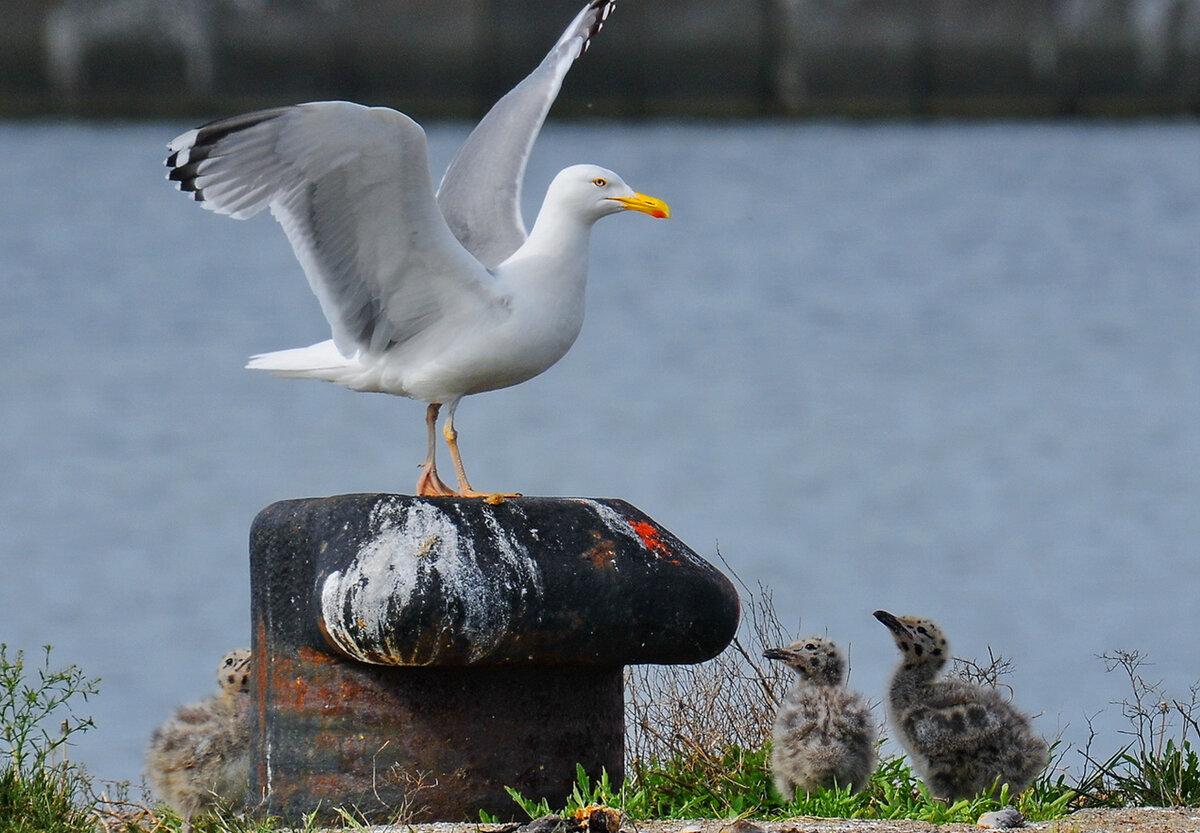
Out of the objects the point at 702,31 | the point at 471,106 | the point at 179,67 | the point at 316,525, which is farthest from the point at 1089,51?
the point at 316,525

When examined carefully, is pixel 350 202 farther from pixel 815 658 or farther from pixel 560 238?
pixel 815 658

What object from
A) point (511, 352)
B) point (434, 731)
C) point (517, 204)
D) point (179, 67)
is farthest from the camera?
point (179, 67)

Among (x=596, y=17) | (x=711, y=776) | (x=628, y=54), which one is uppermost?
(x=628, y=54)

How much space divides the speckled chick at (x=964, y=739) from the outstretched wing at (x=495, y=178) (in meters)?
2.44

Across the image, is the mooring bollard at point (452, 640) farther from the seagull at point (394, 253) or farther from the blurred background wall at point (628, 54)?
the blurred background wall at point (628, 54)

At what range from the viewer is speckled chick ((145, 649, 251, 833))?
21.8ft

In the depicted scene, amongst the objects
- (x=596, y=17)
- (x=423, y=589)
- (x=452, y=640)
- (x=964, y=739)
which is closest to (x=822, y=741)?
(x=964, y=739)

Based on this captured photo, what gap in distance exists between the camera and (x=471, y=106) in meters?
33.9

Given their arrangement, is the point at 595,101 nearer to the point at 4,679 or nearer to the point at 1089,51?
the point at 1089,51

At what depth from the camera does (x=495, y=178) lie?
7.89m

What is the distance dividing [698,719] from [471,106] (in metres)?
27.7

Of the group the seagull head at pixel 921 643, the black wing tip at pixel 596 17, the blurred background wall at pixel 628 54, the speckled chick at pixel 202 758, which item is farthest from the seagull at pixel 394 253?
the blurred background wall at pixel 628 54

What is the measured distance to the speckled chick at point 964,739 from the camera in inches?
250

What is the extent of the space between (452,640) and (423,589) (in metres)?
0.18
